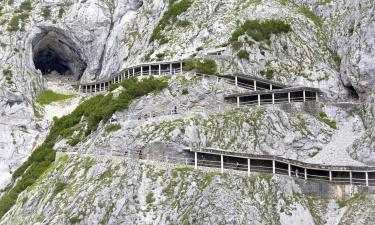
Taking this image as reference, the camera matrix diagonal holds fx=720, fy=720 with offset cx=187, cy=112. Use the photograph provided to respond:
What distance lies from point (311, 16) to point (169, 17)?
21.4 meters

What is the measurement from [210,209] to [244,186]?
563 centimetres

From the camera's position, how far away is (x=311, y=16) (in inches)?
4220

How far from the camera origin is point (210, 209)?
2778 inches

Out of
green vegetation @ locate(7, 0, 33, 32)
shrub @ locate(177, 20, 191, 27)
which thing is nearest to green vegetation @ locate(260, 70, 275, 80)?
shrub @ locate(177, 20, 191, 27)

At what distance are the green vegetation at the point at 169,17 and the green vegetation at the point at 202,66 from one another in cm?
1243

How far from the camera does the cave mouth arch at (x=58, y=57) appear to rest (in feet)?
399

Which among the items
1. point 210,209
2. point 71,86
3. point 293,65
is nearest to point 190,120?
point 210,209

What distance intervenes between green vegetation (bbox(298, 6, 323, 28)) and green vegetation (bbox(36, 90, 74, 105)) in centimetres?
3832

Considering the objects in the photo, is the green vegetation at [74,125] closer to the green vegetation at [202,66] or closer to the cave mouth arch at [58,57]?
the green vegetation at [202,66]

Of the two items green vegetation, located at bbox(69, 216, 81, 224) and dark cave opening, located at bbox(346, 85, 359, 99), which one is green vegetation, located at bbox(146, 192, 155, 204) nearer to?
green vegetation, located at bbox(69, 216, 81, 224)

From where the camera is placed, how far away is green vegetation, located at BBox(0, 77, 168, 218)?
8825 centimetres

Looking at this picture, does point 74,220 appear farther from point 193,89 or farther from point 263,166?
point 193,89

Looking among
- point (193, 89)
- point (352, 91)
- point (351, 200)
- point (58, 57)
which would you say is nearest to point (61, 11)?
point (58, 57)

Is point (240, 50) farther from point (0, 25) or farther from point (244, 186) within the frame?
point (0, 25)
